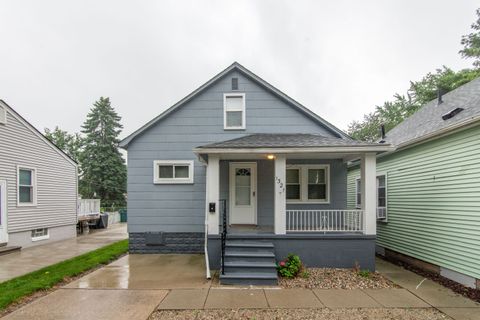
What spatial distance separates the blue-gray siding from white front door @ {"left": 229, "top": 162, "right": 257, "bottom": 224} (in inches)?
9.9

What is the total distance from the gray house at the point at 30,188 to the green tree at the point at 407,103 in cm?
1875

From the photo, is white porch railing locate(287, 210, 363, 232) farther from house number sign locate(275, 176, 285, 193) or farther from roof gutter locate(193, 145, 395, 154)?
roof gutter locate(193, 145, 395, 154)

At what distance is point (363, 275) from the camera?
252 inches

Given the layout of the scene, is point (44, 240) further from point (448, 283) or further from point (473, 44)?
point (473, 44)

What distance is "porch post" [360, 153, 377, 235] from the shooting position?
691 cm

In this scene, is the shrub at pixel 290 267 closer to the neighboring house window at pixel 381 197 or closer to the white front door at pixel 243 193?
the white front door at pixel 243 193

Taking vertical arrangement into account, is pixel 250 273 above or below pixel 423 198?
below

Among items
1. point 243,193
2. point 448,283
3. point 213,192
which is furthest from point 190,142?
point 448,283

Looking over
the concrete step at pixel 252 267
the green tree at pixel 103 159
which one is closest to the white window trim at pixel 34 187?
the concrete step at pixel 252 267

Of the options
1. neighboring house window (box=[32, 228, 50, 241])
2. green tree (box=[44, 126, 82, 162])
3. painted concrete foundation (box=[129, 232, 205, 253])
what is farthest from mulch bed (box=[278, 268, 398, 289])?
green tree (box=[44, 126, 82, 162])

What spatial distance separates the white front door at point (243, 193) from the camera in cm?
892

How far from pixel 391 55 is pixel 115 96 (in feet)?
83.2

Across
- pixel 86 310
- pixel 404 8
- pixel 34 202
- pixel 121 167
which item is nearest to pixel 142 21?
pixel 34 202

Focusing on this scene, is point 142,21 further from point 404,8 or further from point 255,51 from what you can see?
point 404,8
